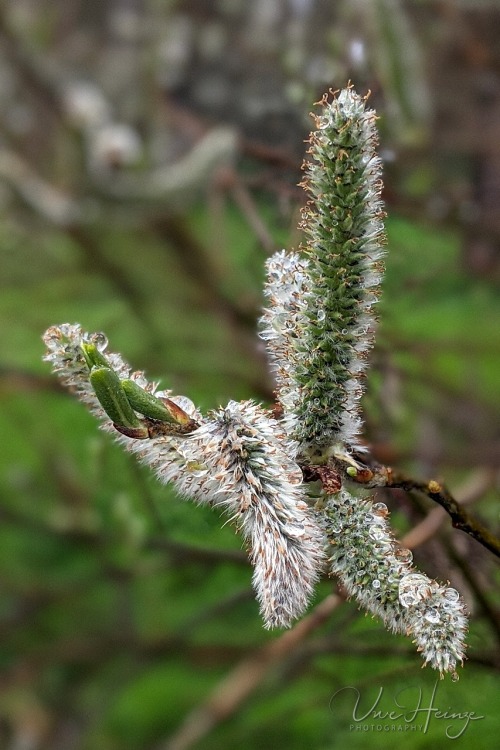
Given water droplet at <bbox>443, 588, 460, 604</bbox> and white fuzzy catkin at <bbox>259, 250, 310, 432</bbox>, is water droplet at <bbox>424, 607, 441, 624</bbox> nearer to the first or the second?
water droplet at <bbox>443, 588, 460, 604</bbox>

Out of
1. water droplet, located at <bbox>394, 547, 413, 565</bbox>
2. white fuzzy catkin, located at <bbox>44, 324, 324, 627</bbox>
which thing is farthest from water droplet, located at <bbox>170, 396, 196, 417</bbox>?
water droplet, located at <bbox>394, 547, 413, 565</bbox>

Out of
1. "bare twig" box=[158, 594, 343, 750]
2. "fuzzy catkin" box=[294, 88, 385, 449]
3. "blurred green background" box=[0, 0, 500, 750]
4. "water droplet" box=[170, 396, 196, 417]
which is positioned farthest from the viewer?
"bare twig" box=[158, 594, 343, 750]

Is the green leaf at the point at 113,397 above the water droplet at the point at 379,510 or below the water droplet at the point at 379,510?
below

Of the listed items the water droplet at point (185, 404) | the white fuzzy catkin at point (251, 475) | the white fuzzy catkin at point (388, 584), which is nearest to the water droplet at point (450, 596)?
the white fuzzy catkin at point (388, 584)

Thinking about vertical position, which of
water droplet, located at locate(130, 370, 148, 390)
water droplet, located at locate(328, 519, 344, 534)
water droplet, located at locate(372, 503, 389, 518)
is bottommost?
water droplet, located at locate(328, 519, 344, 534)

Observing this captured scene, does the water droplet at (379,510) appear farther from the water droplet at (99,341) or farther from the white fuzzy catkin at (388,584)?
the water droplet at (99,341)

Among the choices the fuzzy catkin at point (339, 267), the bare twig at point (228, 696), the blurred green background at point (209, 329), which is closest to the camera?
the fuzzy catkin at point (339, 267)

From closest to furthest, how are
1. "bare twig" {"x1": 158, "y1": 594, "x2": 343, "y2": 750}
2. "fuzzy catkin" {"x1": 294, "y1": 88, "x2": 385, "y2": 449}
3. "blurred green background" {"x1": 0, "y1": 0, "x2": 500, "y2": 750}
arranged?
1. "fuzzy catkin" {"x1": 294, "y1": 88, "x2": 385, "y2": 449}
2. "blurred green background" {"x1": 0, "y1": 0, "x2": 500, "y2": 750}
3. "bare twig" {"x1": 158, "y1": 594, "x2": 343, "y2": 750}
